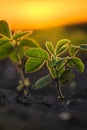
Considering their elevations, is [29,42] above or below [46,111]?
above

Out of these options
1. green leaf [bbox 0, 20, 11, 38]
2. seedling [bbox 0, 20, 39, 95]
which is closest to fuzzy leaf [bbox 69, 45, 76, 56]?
seedling [bbox 0, 20, 39, 95]

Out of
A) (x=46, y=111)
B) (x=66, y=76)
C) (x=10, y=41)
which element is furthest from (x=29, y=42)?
(x=46, y=111)

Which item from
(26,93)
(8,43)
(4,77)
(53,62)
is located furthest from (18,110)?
(4,77)

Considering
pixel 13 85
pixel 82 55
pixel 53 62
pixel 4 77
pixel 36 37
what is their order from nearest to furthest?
pixel 53 62 → pixel 13 85 → pixel 4 77 → pixel 82 55 → pixel 36 37

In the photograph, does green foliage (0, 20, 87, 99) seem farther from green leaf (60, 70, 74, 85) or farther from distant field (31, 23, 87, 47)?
distant field (31, 23, 87, 47)

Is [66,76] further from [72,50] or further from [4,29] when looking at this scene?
[4,29]

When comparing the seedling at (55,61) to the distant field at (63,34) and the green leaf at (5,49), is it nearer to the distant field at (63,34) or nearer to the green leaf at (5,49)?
the green leaf at (5,49)

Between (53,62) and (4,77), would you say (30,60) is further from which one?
(4,77)

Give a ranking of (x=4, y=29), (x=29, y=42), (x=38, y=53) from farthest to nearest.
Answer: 1. (x=29, y=42)
2. (x=4, y=29)
3. (x=38, y=53)

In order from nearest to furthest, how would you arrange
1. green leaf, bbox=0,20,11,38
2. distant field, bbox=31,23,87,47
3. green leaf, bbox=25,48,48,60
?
green leaf, bbox=25,48,48,60
green leaf, bbox=0,20,11,38
distant field, bbox=31,23,87,47
